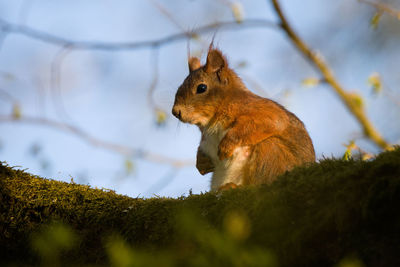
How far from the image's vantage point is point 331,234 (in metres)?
1.76

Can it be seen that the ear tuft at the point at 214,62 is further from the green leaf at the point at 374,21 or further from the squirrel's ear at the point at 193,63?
the green leaf at the point at 374,21

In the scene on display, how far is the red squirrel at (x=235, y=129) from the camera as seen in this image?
11.8 ft

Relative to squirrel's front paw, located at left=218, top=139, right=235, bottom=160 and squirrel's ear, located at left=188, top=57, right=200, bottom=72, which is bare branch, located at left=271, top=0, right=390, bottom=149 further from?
squirrel's front paw, located at left=218, top=139, right=235, bottom=160

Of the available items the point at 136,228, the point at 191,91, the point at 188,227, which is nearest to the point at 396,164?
the point at 188,227

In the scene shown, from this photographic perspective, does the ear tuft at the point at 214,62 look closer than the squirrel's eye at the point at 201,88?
No

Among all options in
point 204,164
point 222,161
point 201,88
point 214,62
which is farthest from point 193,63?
point 222,161

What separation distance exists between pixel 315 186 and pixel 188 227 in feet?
3.70

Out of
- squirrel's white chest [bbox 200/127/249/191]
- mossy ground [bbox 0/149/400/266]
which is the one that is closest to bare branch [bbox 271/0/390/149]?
squirrel's white chest [bbox 200/127/249/191]

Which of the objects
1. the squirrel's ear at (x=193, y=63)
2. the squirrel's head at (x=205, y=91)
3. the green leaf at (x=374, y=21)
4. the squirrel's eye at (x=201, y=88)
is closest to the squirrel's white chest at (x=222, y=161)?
the squirrel's head at (x=205, y=91)

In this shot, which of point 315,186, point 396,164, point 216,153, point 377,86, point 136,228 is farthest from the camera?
point 377,86

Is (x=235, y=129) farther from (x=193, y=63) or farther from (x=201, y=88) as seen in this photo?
(x=193, y=63)

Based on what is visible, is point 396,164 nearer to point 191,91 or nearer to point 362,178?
point 362,178

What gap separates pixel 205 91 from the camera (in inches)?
172

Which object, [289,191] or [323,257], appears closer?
[323,257]
